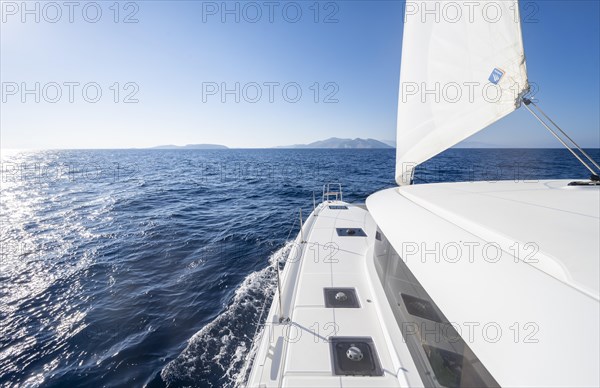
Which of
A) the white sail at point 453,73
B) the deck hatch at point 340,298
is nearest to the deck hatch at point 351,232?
the deck hatch at point 340,298

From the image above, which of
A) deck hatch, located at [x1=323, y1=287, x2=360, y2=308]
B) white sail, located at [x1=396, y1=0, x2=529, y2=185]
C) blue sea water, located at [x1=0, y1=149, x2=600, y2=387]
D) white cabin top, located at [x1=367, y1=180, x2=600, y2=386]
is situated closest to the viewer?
white cabin top, located at [x1=367, y1=180, x2=600, y2=386]

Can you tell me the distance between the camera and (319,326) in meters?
3.53

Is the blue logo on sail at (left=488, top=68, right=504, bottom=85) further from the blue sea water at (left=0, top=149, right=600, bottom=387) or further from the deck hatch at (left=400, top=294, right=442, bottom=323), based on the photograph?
the blue sea water at (left=0, top=149, right=600, bottom=387)

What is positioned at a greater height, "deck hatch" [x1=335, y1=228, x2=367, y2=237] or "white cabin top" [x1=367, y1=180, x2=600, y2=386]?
"white cabin top" [x1=367, y1=180, x2=600, y2=386]

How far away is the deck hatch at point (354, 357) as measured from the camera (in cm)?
285

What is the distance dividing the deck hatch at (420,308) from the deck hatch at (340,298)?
1.02 m

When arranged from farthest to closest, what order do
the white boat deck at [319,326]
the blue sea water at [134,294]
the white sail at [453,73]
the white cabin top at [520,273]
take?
the blue sea water at [134,294] < the white sail at [453,73] < the white boat deck at [319,326] < the white cabin top at [520,273]

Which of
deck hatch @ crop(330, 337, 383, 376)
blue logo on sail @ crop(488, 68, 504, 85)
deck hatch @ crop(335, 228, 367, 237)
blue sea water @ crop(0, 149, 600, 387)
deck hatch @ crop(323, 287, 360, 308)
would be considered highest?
blue logo on sail @ crop(488, 68, 504, 85)

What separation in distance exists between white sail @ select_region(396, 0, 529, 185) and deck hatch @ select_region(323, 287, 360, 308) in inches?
91.5

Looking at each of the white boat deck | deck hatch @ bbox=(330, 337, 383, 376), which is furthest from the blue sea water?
deck hatch @ bbox=(330, 337, 383, 376)

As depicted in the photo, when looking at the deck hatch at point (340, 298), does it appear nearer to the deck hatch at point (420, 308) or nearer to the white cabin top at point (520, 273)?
the deck hatch at point (420, 308)

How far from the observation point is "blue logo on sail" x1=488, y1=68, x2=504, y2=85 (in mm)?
3119

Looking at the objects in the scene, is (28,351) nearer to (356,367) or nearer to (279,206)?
(356,367)

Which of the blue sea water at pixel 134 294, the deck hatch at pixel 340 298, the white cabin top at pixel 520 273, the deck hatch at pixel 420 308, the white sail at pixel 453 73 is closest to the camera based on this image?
the white cabin top at pixel 520 273
